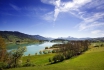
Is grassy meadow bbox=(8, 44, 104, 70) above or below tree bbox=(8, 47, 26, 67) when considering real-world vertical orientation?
below

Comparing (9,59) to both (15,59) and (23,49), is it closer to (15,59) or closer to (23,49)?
(15,59)

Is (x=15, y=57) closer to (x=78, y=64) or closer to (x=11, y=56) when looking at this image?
(x=11, y=56)

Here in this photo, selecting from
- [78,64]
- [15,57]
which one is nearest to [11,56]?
[15,57]

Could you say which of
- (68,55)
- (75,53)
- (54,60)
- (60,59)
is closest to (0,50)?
(54,60)

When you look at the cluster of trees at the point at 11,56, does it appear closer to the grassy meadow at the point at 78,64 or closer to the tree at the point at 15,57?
the tree at the point at 15,57

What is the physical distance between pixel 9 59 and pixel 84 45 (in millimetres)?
103868

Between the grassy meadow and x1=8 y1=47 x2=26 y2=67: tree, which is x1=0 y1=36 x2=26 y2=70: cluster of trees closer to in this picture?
x1=8 y1=47 x2=26 y2=67: tree

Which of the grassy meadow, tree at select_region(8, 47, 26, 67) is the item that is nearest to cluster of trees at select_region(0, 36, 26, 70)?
tree at select_region(8, 47, 26, 67)

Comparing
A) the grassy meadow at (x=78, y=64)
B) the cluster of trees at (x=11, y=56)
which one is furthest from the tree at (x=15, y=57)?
the grassy meadow at (x=78, y=64)

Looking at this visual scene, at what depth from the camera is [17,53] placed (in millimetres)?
48531

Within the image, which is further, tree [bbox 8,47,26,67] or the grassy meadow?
tree [bbox 8,47,26,67]

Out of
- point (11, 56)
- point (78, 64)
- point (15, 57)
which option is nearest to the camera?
point (15, 57)

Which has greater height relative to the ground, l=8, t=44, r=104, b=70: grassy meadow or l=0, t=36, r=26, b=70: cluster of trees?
l=0, t=36, r=26, b=70: cluster of trees

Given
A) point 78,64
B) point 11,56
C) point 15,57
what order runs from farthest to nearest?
point 78,64 < point 11,56 < point 15,57
